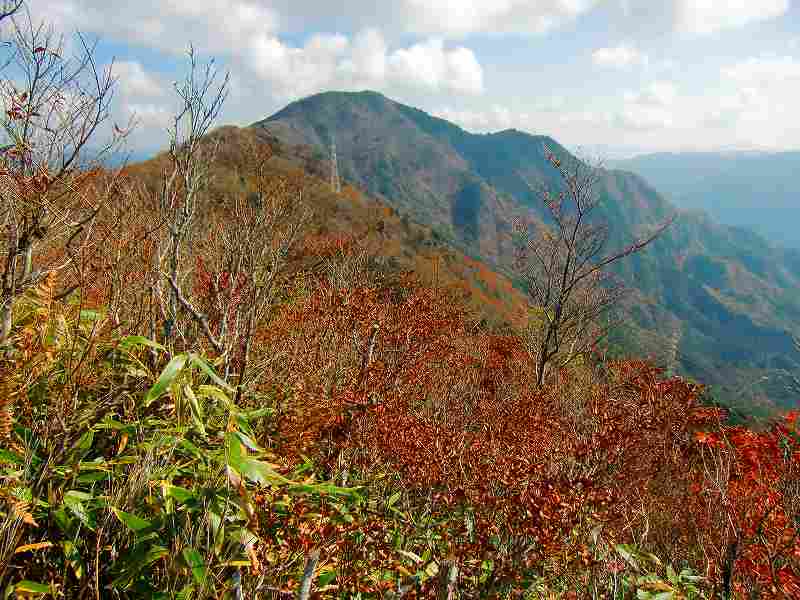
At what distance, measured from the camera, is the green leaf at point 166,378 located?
276cm

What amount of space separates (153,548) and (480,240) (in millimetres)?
178429

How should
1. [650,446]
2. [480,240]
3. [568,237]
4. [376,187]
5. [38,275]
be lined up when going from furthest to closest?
[376,187] < [480,240] < [568,237] < [650,446] < [38,275]

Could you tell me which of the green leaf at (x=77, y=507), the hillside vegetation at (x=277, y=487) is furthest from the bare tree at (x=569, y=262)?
the green leaf at (x=77, y=507)

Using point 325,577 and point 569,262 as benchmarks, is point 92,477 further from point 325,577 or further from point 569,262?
point 569,262

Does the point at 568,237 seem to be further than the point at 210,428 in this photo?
Yes

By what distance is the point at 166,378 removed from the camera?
2.85 m

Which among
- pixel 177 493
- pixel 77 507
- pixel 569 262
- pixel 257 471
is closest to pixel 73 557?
pixel 77 507

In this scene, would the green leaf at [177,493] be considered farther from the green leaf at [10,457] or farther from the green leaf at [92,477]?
the green leaf at [10,457]

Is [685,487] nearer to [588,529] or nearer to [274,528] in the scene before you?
[588,529]

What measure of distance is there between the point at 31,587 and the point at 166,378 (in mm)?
1132

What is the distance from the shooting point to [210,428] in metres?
3.30

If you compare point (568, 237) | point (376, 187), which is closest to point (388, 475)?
point (568, 237)

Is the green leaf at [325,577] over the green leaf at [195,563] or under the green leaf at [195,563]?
under

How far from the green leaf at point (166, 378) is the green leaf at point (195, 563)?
2.78 feet
